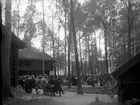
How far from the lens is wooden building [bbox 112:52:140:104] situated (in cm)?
1199

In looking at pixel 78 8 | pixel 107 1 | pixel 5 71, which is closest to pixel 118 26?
pixel 107 1

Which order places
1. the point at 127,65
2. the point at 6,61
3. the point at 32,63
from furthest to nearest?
the point at 32,63
the point at 6,61
the point at 127,65

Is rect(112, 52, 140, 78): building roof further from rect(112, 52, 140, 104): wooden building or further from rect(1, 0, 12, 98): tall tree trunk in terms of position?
rect(1, 0, 12, 98): tall tree trunk

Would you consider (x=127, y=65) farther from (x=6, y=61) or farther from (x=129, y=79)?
(x=6, y=61)

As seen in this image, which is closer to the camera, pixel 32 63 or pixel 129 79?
pixel 129 79

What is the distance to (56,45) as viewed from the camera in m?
56.7

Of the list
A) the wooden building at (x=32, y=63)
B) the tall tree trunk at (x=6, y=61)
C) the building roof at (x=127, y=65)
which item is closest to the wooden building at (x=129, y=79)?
the building roof at (x=127, y=65)

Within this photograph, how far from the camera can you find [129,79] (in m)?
12.4

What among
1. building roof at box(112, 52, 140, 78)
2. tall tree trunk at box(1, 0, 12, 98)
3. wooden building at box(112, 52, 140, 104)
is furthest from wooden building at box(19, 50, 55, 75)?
building roof at box(112, 52, 140, 78)

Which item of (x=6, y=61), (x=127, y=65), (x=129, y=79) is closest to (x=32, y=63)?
(x=6, y=61)

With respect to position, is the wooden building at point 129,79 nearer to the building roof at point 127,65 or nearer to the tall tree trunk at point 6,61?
the building roof at point 127,65

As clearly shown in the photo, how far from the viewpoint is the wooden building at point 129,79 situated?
39.4 feet

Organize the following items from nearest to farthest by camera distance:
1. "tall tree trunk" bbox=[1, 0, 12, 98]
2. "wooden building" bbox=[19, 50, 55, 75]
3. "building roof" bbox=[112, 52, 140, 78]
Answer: "building roof" bbox=[112, 52, 140, 78] → "tall tree trunk" bbox=[1, 0, 12, 98] → "wooden building" bbox=[19, 50, 55, 75]

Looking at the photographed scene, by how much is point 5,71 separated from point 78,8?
18.3m
